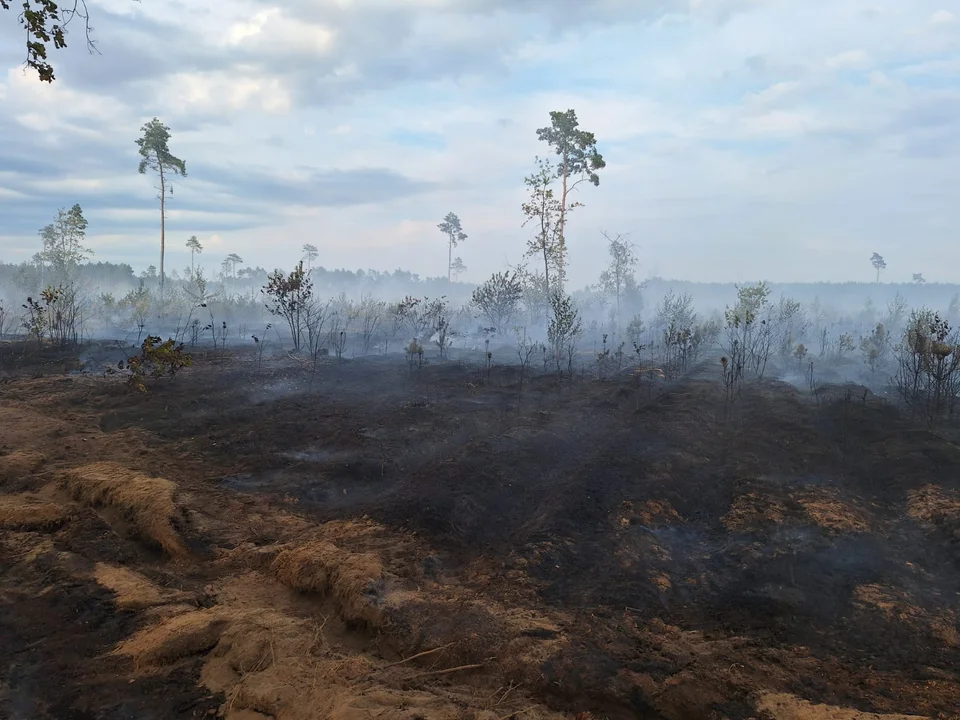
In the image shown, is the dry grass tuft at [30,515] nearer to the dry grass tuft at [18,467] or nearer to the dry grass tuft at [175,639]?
the dry grass tuft at [18,467]

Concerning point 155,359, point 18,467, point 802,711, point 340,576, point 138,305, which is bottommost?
point 802,711

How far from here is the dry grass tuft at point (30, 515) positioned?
198 inches

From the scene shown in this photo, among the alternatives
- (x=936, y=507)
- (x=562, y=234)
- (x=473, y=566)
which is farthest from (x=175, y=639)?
(x=562, y=234)

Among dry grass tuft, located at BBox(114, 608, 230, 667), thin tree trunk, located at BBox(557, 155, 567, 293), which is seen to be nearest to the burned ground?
dry grass tuft, located at BBox(114, 608, 230, 667)

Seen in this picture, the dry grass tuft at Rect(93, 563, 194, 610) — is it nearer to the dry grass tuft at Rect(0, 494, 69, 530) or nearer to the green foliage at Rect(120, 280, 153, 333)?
the dry grass tuft at Rect(0, 494, 69, 530)

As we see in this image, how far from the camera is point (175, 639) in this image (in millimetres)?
3551

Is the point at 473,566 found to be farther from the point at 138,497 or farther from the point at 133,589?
the point at 138,497

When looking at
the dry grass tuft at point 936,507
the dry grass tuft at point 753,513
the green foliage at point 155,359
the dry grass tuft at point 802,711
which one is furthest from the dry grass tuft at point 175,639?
the green foliage at point 155,359

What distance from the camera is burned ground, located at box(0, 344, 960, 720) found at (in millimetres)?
3332

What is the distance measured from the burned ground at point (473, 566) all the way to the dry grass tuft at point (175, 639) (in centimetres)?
2

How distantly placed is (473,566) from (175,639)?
257cm

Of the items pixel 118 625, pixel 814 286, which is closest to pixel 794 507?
pixel 118 625

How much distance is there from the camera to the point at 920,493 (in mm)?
6738

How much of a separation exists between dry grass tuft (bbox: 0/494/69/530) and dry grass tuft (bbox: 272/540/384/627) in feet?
7.82
